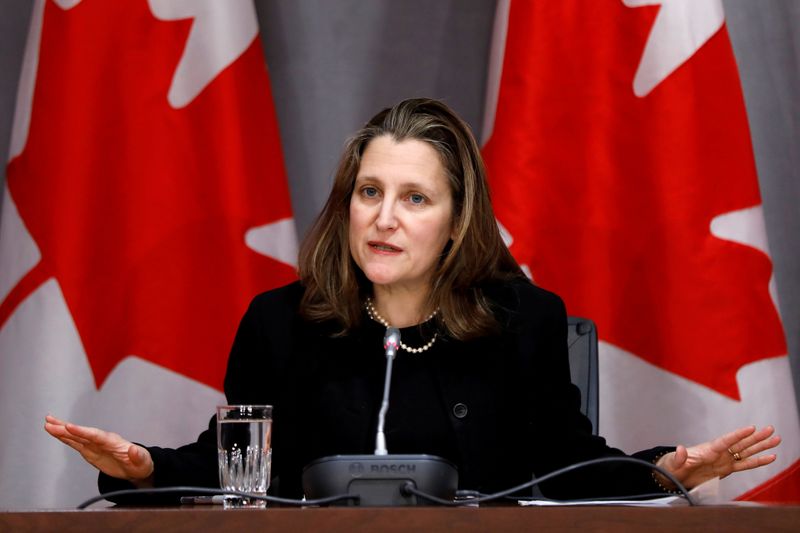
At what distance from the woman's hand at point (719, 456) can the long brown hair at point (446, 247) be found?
21.8 inches

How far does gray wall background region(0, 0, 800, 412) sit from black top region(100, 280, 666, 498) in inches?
40.9

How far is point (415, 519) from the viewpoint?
1021 mm

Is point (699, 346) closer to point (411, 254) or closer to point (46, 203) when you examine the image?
point (411, 254)

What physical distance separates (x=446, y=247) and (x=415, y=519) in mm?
1159

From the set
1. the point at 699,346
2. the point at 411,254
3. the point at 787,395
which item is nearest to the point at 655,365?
the point at 699,346

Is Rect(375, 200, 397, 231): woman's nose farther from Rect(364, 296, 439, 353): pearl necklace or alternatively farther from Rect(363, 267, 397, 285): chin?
Rect(364, 296, 439, 353): pearl necklace

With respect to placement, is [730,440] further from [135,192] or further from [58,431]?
[135,192]

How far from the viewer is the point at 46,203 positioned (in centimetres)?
252

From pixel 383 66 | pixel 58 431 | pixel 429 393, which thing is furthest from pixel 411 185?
pixel 383 66

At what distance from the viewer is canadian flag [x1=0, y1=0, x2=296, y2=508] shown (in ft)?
8.17

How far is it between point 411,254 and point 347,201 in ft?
0.78

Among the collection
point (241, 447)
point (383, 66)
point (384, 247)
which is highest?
point (383, 66)

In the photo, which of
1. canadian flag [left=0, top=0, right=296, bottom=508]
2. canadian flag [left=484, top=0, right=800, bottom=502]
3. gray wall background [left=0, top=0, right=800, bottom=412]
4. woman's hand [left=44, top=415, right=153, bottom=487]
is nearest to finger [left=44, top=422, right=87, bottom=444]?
woman's hand [left=44, top=415, right=153, bottom=487]

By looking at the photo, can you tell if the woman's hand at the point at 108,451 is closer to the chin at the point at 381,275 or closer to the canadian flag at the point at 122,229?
the chin at the point at 381,275
